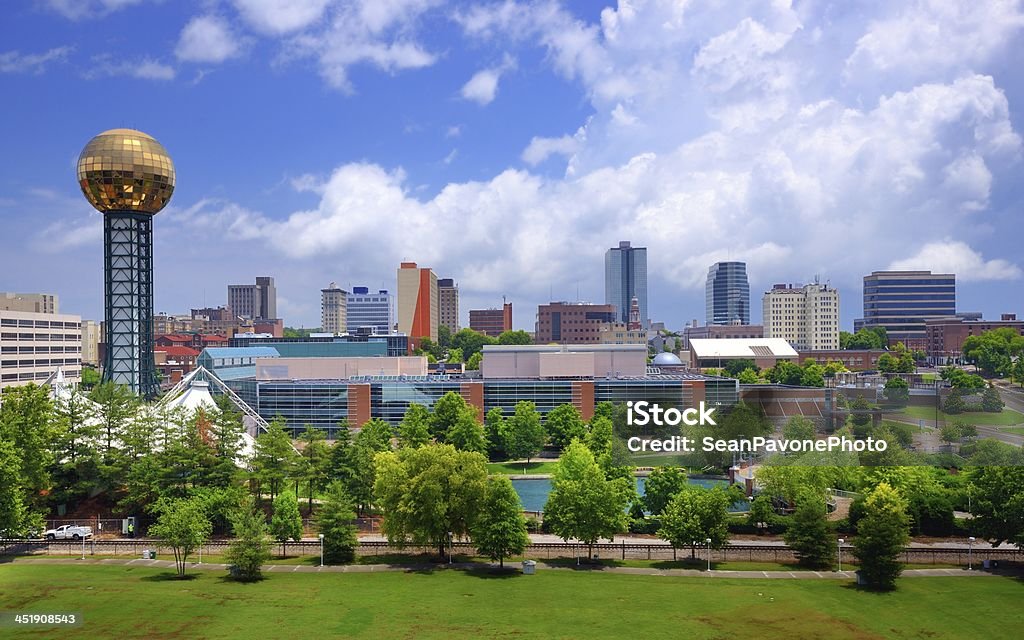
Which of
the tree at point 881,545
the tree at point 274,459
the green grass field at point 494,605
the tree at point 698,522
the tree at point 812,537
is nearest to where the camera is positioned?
the green grass field at point 494,605

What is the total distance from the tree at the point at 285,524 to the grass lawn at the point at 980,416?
96.0 ft

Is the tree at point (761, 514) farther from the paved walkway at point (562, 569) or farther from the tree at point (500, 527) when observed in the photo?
the tree at point (500, 527)

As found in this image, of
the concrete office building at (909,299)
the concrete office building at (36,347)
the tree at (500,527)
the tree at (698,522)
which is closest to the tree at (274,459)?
the tree at (500,527)

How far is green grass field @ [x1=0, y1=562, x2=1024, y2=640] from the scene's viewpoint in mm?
29828

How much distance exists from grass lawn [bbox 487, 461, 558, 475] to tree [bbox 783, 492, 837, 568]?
2813 cm

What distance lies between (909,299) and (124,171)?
160511 mm

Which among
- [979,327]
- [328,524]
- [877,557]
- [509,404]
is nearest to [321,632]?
[328,524]

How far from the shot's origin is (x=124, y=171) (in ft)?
208

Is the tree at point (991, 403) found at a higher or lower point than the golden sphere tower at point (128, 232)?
lower

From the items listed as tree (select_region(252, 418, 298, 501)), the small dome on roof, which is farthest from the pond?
the small dome on roof

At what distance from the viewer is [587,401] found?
82.7 m

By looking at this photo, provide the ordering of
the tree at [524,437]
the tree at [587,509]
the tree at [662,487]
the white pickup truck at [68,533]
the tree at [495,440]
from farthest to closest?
the tree at [495,440] < the tree at [524,437] < the tree at [662,487] < the white pickup truck at [68,533] < the tree at [587,509]

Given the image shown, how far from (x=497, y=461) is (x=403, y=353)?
246ft

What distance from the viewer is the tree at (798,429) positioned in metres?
35.7
